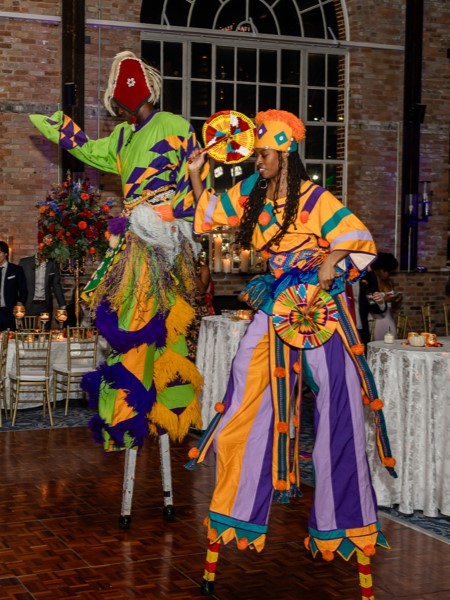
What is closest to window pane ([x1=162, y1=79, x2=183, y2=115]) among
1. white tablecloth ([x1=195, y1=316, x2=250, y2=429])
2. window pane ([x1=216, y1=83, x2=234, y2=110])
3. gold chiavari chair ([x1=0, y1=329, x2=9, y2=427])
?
window pane ([x1=216, y1=83, x2=234, y2=110])

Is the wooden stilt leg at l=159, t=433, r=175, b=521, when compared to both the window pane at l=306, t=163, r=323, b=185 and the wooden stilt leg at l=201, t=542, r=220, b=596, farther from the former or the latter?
the window pane at l=306, t=163, r=323, b=185

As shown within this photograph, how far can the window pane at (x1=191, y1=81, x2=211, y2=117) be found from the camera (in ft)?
42.1

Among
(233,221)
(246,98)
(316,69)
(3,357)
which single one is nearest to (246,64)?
(246,98)

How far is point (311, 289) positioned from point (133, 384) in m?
1.40

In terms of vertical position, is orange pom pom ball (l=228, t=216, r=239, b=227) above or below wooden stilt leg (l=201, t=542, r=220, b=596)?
above

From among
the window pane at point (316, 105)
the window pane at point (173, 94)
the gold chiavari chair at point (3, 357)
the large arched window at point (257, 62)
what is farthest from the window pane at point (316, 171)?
the gold chiavari chair at point (3, 357)

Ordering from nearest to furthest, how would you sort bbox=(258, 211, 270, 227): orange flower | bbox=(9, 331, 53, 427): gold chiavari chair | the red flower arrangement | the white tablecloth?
bbox=(258, 211, 270, 227): orange flower → the white tablecloth → bbox=(9, 331, 53, 427): gold chiavari chair → the red flower arrangement

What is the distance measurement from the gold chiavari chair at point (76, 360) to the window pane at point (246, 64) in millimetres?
5459

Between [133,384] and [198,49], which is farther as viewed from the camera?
[198,49]

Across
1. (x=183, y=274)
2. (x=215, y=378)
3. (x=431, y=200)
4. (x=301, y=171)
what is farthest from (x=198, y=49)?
(x=301, y=171)

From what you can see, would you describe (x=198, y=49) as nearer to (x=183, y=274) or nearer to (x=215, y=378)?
(x=215, y=378)

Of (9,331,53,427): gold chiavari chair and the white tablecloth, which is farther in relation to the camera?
(9,331,53,427): gold chiavari chair

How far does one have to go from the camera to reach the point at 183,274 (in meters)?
4.93

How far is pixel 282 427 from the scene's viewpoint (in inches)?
148
